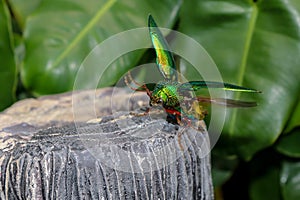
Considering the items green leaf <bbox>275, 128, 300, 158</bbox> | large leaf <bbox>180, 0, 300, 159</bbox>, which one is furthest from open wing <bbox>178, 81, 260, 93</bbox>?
green leaf <bbox>275, 128, 300, 158</bbox>

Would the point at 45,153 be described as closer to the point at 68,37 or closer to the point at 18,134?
the point at 18,134

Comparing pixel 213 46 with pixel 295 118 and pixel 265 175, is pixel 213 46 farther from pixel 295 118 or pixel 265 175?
pixel 265 175

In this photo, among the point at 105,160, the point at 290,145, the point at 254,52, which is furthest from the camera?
the point at 290,145

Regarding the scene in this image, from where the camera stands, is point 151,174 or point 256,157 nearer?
point 151,174

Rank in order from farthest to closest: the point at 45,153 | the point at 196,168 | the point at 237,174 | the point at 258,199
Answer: the point at 237,174 < the point at 258,199 < the point at 196,168 < the point at 45,153

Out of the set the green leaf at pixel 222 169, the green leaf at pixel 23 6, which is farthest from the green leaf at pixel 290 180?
the green leaf at pixel 23 6

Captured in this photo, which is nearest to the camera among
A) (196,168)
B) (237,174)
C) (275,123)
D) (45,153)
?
(45,153)

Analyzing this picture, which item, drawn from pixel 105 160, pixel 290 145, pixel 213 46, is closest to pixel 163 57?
pixel 105 160

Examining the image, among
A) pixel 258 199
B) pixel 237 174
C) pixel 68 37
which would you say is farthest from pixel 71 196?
pixel 237 174
